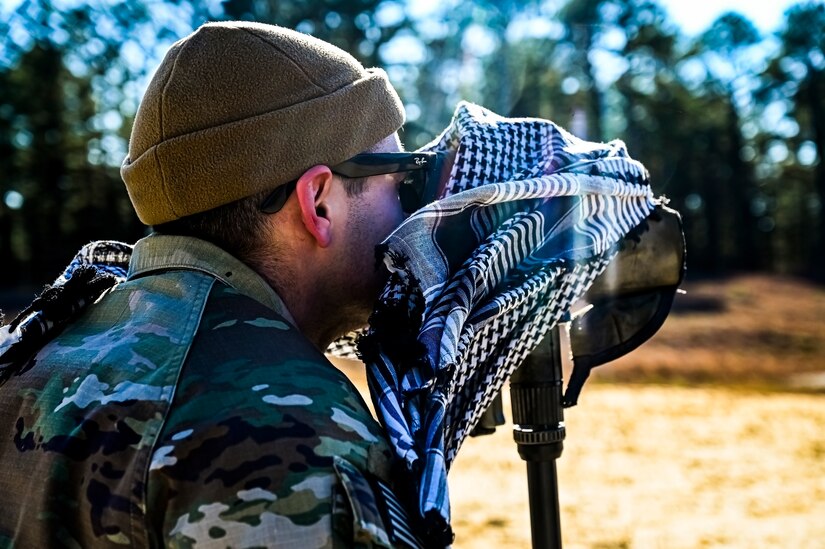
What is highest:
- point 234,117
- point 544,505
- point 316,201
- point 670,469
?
point 234,117

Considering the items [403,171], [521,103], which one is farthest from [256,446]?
[521,103]

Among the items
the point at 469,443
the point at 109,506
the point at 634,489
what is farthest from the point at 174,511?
the point at 469,443

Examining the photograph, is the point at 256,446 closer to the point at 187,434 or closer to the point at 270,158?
the point at 187,434

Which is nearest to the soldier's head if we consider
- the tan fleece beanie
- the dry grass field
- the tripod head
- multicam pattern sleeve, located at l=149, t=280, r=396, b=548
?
the tan fleece beanie

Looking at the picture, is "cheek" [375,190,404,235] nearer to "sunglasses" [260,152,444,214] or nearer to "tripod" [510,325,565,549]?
"sunglasses" [260,152,444,214]

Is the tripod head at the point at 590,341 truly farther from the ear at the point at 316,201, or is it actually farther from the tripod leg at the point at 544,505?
the ear at the point at 316,201

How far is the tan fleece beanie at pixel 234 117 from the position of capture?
1.34 metres

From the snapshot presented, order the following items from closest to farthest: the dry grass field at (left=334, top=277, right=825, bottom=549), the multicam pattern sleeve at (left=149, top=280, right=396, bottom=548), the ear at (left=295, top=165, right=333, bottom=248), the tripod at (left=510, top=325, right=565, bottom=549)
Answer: the multicam pattern sleeve at (left=149, top=280, right=396, bottom=548) < the ear at (left=295, top=165, right=333, bottom=248) < the tripod at (left=510, top=325, right=565, bottom=549) < the dry grass field at (left=334, top=277, right=825, bottom=549)

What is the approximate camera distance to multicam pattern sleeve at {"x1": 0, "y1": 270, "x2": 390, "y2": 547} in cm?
96

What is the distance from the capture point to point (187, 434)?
1017 mm

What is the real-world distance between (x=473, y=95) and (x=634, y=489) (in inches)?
718

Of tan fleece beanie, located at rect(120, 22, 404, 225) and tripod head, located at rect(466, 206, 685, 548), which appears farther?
tripod head, located at rect(466, 206, 685, 548)

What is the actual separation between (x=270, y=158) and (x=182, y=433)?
0.50 meters

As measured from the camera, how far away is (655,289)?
1.72 metres
